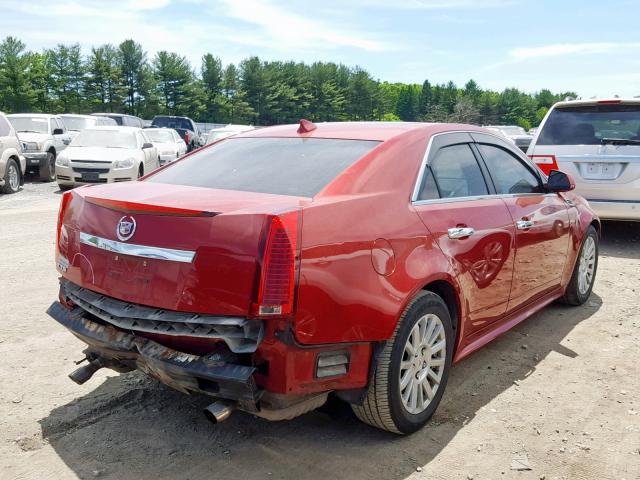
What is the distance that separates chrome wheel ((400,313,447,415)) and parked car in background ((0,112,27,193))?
479 inches

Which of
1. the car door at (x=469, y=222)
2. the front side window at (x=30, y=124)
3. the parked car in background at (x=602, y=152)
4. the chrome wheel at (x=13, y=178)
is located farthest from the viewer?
the front side window at (x=30, y=124)

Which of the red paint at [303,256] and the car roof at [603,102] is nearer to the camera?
the red paint at [303,256]

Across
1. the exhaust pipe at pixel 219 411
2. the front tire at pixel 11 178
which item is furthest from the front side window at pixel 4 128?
the exhaust pipe at pixel 219 411

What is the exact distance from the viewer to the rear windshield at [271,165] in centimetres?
318

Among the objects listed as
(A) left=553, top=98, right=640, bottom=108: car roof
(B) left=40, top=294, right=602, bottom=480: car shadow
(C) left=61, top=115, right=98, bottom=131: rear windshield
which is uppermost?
(A) left=553, top=98, right=640, bottom=108: car roof

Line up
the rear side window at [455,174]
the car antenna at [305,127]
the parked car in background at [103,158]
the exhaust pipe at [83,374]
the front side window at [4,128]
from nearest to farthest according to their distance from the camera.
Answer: the exhaust pipe at [83,374] → the rear side window at [455,174] → the car antenna at [305,127] → the front side window at [4,128] → the parked car in background at [103,158]

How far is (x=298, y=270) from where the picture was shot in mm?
2588

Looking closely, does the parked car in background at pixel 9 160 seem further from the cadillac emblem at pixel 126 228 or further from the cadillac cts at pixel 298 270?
the cadillac emblem at pixel 126 228

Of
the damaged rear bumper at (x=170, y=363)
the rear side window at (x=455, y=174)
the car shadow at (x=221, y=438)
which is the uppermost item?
the rear side window at (x=455, y=174)

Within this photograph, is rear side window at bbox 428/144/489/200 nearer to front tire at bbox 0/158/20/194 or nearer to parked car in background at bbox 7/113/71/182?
front tire at bbox 0/158/20/194

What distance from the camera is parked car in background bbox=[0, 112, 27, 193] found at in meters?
13.0

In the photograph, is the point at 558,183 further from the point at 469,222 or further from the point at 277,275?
the point at 277,275

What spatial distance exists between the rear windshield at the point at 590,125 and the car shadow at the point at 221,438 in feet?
17.8

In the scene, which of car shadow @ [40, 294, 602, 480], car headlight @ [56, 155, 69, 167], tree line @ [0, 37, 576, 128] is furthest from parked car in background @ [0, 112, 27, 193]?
tree line @ [0, 37, 576, 128]
